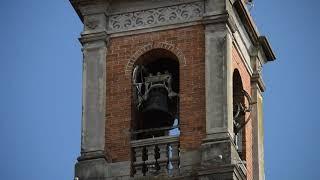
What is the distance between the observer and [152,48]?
40312 millimetres

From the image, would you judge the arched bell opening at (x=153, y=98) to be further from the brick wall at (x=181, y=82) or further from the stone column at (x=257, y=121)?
the stone column at (x=257, y=121)

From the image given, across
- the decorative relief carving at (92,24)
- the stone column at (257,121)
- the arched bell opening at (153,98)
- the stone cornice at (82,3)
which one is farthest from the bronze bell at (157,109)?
the stone cornice at (82,3)

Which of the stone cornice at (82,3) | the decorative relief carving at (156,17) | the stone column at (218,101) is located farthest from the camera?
the stone cornice at (82,3)

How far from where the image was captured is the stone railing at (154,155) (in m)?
38.8

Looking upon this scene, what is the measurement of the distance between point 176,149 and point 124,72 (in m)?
2.54

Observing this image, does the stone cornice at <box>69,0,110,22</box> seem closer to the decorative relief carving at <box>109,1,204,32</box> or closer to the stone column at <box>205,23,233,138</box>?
the decorative relief carving at <box>109,1,204,32</box>

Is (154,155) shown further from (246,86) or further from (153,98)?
(246,86)

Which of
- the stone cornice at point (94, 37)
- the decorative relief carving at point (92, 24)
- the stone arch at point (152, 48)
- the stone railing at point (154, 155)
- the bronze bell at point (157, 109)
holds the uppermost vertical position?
the decorative relief carving at point (92, 24)

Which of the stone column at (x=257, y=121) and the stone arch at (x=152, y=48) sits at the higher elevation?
the stone arch at (x=152, y=48)

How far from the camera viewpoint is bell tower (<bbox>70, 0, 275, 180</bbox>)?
127 ft

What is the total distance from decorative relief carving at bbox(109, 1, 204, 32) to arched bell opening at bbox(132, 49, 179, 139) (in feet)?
2.60

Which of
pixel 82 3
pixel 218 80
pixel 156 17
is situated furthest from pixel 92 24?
pixel 218 80

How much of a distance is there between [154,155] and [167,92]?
181 centimetres

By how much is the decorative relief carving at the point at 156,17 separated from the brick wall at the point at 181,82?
0.87ft
